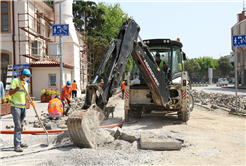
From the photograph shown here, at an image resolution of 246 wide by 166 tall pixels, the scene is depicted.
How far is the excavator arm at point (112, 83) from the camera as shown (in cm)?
464

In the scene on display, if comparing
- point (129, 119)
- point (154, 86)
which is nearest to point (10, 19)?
point (129, 119)

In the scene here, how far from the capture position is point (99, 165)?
412 cm

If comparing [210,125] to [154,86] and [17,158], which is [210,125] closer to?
[154,86]

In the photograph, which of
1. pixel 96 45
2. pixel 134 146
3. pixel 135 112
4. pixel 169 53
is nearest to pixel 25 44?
pixel 96 45

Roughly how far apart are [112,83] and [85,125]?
1.27 m

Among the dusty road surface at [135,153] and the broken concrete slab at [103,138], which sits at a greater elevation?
the broken concrete slab at [103,138]

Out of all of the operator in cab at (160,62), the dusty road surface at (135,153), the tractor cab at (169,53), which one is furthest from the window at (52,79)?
the operator in cab at (160,62)

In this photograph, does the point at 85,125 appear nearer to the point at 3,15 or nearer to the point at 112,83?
the point at 112,83

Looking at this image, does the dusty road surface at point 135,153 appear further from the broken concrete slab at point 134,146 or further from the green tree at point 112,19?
the green tree at point 112,19

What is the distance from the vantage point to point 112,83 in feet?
17.3

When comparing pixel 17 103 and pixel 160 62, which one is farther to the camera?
pixel 160 62

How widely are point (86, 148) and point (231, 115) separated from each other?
8.29 m

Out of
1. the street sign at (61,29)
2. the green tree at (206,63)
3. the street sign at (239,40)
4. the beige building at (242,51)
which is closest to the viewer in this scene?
the street sign at (239,40)

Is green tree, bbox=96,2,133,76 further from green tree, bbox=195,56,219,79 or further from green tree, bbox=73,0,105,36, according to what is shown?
green tree, bbox=195,56,219,79
